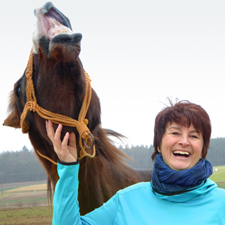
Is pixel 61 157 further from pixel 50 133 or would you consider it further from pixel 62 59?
pixel 62 59

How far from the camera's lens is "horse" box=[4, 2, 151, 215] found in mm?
1666

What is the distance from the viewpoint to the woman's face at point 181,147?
154cm

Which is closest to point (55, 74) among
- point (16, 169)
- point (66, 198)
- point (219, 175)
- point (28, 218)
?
point (66, 198)

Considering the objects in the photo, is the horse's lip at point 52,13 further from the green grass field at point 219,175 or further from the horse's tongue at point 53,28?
the green grass field at point 219,175

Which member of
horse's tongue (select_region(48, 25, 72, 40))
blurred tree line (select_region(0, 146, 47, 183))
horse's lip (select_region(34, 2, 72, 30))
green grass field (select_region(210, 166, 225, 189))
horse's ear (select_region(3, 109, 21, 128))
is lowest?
blurred tree line (select_region(0, 146, 47, 183))

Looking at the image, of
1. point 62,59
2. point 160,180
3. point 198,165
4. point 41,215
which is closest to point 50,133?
point 62,59

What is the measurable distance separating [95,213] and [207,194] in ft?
2.25

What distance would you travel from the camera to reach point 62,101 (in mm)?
1859

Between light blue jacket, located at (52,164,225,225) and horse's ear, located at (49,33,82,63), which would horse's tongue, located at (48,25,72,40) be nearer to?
horse's ear, located at (49,33,82,63)

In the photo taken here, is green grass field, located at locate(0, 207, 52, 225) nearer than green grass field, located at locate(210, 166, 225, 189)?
Yes

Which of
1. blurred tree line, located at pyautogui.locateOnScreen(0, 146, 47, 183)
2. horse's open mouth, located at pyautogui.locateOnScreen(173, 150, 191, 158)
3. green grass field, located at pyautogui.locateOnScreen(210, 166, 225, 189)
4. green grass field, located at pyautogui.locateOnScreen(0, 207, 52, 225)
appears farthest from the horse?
blurred tree line, located at pyautogui.locateOnScreen(0, 146, 47, 183)

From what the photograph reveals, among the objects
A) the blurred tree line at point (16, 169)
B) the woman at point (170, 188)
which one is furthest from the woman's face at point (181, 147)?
the blurred tree line at point (16, 169)

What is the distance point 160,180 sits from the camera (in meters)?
1.52

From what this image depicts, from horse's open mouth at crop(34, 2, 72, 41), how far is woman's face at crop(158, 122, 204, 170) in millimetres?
919
